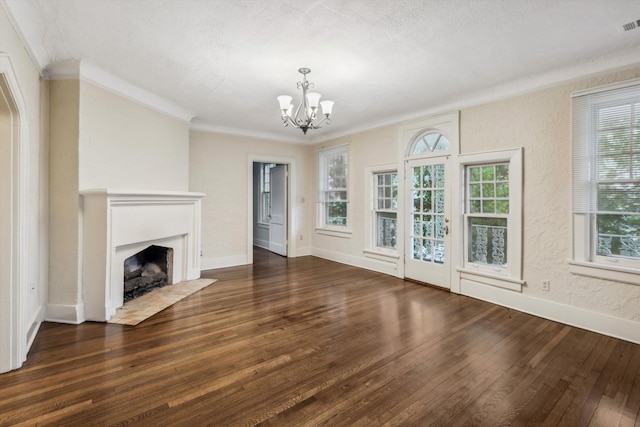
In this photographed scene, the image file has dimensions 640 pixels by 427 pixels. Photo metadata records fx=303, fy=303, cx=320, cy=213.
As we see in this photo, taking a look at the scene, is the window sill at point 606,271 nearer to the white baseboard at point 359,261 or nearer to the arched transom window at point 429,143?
the arched transom window at point 429,143

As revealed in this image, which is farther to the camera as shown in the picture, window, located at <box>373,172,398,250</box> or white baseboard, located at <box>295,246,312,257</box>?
white baseboard, located at <box>295,246,312,257</box>

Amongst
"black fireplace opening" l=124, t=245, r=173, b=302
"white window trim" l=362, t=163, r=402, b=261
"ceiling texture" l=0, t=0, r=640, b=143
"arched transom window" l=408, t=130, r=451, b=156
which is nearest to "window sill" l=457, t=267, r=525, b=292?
"white window trim" l=362, t=163, r=402, b=261

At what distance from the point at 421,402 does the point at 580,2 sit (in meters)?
2.97

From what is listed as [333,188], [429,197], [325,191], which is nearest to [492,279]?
[429,197]

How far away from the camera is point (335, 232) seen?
20.8 ft

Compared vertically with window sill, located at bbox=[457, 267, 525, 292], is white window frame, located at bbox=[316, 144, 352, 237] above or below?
above

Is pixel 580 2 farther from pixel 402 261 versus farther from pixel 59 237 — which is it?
pixel 59 237

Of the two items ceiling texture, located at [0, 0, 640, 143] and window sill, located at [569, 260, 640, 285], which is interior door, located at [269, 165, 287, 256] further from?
window sill, located at [569, 260, 640, 285]

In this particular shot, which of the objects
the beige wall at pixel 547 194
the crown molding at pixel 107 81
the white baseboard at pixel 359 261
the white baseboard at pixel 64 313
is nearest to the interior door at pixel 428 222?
the white baseboard at pixel 359 261

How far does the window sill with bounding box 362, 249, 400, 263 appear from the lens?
513cm

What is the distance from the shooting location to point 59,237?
10.3 feet

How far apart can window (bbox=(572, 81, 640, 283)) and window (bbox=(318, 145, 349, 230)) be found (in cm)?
362

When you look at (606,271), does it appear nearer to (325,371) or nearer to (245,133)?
(325,371)

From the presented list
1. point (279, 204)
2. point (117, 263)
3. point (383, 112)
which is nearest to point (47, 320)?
point (117, 263)
